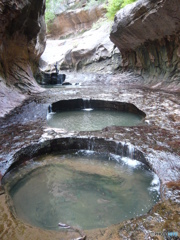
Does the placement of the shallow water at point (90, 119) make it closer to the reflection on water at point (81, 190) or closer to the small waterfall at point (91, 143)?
the small waterfall at point (91, 143)

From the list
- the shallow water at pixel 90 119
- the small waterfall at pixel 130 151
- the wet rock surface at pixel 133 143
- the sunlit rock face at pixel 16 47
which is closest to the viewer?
the wet rock surface at pixel 133 143

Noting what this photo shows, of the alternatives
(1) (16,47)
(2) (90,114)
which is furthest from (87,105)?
(1) (16,47)

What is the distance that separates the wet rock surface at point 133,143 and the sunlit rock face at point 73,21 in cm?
2192

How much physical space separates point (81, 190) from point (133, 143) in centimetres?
154

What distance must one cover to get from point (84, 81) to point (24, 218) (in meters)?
14.2

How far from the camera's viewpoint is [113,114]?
768 centimetres

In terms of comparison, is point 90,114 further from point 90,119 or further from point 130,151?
point 130,151

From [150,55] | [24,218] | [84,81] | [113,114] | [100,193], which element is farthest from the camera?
[84,81]

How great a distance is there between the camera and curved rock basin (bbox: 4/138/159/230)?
8.72 feet

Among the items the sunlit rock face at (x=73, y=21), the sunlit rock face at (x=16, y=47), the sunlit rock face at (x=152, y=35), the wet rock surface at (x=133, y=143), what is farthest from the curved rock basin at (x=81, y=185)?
the sunlit rock face at (x=73, y=21)

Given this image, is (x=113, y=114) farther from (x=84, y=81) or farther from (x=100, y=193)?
(x=84, y=81)

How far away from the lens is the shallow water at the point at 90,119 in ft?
20.8

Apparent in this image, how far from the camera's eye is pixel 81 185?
131 inches

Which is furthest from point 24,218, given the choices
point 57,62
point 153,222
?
point 57,62
